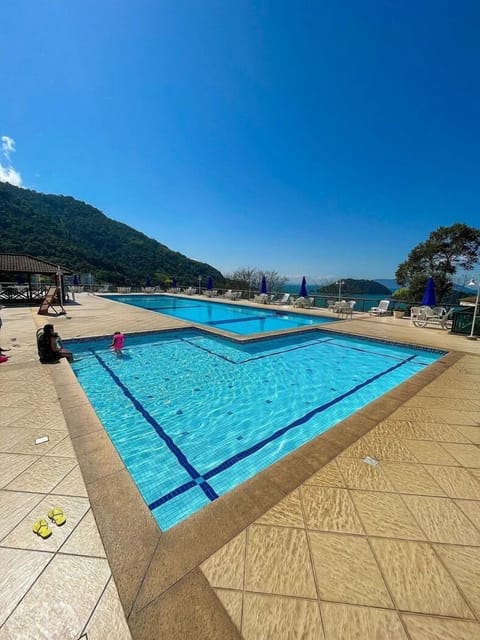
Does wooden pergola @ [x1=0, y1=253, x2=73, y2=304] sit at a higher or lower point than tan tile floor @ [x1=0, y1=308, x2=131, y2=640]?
higher

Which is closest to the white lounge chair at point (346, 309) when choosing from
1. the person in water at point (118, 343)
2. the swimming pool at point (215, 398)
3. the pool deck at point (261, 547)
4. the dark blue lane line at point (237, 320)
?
the dark blue lane line at point (237, 320)

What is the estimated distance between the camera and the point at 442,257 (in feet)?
55.3

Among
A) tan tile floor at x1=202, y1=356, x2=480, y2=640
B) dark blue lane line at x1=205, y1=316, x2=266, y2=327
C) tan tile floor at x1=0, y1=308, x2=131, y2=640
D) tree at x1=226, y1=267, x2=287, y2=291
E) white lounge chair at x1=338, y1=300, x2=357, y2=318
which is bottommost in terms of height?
tan tile floor at x1=0, y1=308, x2=131, y2=640

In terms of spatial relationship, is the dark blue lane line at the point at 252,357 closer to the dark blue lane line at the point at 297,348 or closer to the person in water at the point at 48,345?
the dark blue lane line at the point at 297,348

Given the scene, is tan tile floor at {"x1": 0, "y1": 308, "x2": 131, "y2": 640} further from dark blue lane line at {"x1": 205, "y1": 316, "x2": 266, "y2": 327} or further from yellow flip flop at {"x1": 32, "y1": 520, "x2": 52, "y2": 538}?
dark blue lane line at {"x1": 205, "y1": 316, "x2": 266, "y2": 327}

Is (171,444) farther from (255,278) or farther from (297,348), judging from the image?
(255,278)

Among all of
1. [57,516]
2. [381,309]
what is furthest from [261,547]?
[381,309]

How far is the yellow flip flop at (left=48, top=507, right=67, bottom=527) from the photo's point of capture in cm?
149

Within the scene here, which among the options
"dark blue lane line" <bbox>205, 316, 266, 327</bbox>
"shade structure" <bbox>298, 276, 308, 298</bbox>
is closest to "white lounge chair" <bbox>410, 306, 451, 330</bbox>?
"shade structure" <bbox>298, 276, 308, 298</bbox>

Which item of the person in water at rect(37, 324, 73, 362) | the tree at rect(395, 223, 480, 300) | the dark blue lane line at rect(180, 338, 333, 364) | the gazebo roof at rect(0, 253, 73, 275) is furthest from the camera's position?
the tree at rect(395, 223, 480, 300)

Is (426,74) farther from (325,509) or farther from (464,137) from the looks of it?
(325,509)

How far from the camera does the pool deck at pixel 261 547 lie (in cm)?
105

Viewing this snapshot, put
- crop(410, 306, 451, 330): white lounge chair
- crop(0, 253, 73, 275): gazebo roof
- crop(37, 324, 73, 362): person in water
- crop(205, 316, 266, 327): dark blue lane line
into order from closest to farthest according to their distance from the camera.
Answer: crop(37, 324, 73, 362): person in water
crop(410, 306, 451, 330): white lounge chair
crop(205, 316, 266, 327): dark blue lane line
crop(0, 253, 73, 275): gazebo roof

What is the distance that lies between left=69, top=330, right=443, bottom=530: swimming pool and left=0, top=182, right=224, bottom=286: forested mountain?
21649 mm
